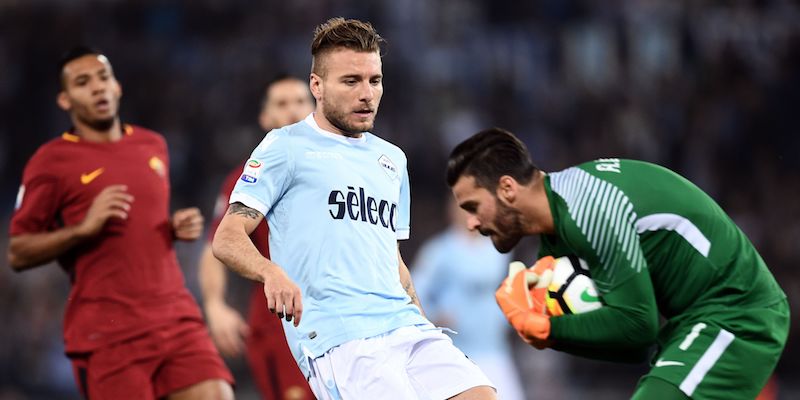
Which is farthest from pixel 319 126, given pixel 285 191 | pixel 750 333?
pixel 750 333

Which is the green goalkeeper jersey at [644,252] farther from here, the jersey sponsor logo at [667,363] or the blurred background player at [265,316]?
Answer: the blurred background player at [265,316]

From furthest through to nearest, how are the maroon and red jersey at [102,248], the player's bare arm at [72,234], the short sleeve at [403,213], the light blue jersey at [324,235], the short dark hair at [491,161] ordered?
the maroon and red jersey at [102,248] < the player's bare arm at [72,234] < the short sleeve at [403,213] < the short dark hair at [491,161] < the light blue jersey at [324,235]

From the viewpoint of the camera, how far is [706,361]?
14.7 feet

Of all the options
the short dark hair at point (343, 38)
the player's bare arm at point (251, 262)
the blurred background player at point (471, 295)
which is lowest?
the blurred background player at point (471, 295)

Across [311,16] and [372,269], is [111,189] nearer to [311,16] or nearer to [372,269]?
[372,269]

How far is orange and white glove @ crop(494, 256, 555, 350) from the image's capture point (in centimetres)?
471

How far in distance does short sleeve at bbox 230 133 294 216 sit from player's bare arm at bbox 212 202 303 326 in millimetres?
40

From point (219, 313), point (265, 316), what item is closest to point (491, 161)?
point (219, 313)

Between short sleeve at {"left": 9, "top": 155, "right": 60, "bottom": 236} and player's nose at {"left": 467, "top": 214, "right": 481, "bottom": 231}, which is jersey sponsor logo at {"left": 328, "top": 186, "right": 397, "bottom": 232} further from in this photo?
short sleeve at {"left": 9, "top": 155, "right": 60, "bottom": 236}

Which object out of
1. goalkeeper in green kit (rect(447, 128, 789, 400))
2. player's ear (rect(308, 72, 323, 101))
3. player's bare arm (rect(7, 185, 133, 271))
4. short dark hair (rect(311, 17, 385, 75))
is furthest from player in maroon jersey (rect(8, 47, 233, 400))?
goalkeeper in green kit (rect(447, 128, 789, 400))

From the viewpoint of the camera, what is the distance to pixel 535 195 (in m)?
4.70

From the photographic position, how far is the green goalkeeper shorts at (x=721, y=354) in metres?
4.47

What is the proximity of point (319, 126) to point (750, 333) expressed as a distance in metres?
1.96

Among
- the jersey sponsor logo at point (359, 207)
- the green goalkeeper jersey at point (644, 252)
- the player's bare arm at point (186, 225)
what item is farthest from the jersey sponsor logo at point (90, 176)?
the green goalkeeper jersey at point (644, 252)
